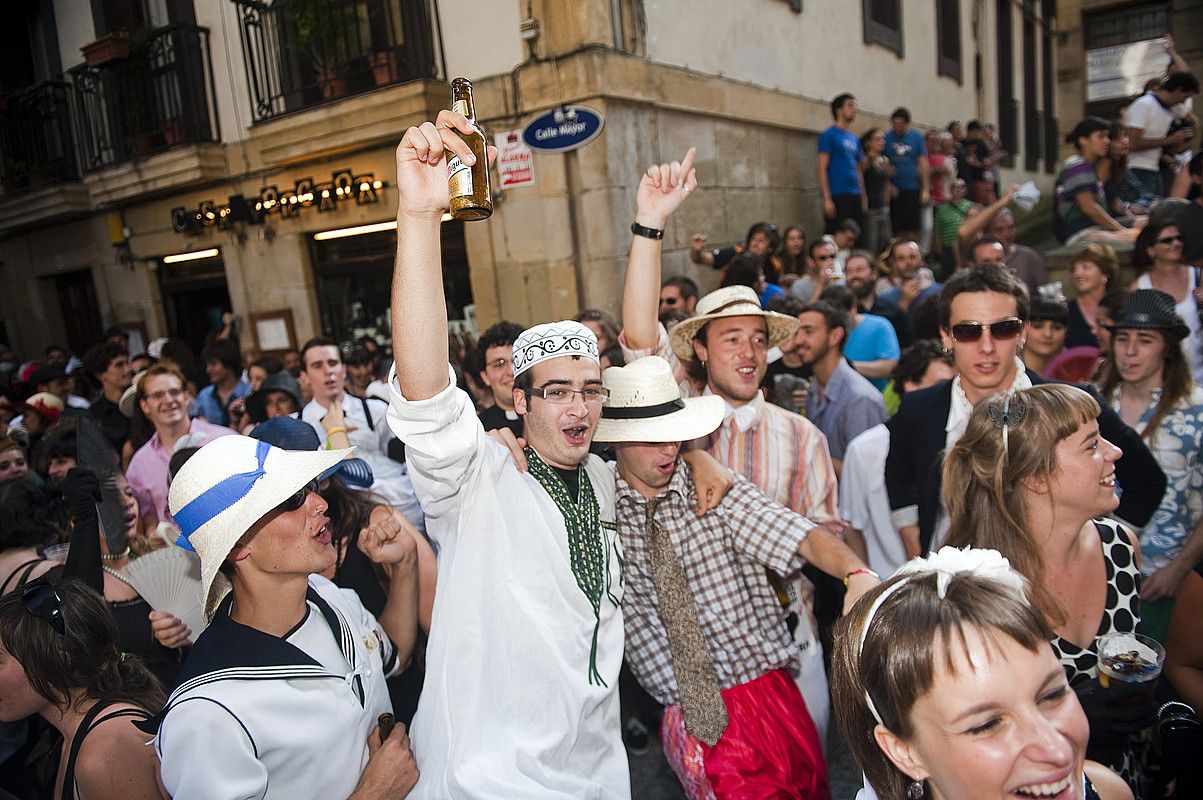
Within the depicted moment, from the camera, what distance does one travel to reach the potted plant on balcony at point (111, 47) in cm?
1114

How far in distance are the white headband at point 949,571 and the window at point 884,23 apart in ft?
40.9

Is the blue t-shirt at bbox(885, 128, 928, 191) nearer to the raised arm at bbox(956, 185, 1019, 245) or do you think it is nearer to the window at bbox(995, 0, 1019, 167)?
the raised arm at bbox(956, 185, 1019, 245)

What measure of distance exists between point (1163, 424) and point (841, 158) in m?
7.20

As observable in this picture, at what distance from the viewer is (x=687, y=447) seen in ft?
10.2

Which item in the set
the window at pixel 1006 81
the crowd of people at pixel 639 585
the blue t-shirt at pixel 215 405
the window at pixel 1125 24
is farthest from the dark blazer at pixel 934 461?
the window at pixel 1125 24

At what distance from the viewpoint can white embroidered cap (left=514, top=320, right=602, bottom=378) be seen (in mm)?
2275

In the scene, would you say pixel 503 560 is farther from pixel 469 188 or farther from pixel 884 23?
pixel 884 23

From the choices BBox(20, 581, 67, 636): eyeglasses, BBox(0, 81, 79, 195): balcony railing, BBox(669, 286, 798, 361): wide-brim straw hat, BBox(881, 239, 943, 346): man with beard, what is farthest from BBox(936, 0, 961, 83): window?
BBox(20, 581, 67, 636): eyeglasses

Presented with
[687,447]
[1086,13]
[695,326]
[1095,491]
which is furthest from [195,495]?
[1086,13]

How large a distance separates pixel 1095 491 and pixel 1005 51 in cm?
2083

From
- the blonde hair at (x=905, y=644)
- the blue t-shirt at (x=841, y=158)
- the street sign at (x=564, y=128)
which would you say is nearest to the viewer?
the blonde hair at (x=905, y=644)

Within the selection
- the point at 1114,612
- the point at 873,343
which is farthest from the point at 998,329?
the point at 873,343

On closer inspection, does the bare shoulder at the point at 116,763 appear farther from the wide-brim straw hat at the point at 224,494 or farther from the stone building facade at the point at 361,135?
the stone building facade at the point at 361,135

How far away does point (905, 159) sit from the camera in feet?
34.2
